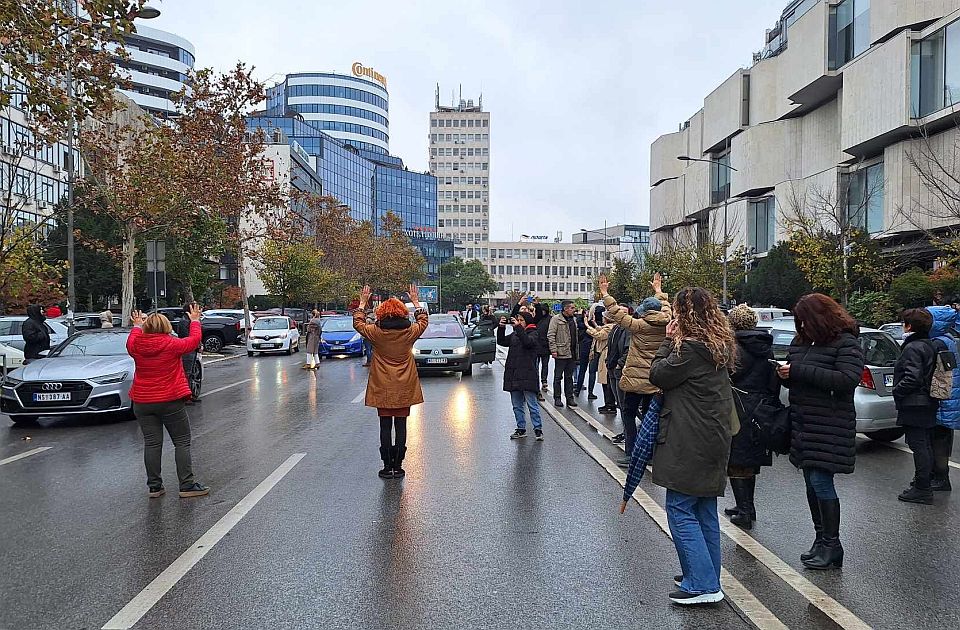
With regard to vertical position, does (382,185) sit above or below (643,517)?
above

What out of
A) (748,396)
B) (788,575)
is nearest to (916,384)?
(748,396)

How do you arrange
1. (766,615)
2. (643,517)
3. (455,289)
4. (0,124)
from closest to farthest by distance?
1. (766,615)
2. (643,517)
3. (0,124)
4. (455,289)

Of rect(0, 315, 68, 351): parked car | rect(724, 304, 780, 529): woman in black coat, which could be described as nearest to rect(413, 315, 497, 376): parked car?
rect(0, 315, 68, 351): parked car

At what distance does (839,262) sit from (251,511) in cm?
2825

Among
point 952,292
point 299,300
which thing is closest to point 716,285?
point 952,292

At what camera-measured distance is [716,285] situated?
46.8 meters

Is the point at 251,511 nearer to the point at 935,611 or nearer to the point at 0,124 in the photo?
the point at 935,611

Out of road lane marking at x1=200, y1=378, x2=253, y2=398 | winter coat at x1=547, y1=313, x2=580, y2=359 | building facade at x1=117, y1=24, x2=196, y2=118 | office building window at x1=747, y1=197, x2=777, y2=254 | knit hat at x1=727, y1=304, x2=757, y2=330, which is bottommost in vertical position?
road lane marking at x1=200, y1=378, x2=253, y2=398

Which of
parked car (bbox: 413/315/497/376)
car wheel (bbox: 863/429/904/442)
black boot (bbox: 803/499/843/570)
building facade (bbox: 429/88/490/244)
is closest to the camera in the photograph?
black boot (bbox: 803/499/843/570)

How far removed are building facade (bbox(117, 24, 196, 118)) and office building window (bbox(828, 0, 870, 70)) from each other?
69682mm

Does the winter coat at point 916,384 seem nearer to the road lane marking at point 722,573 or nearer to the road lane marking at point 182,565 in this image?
the road lane marking at point 722,573

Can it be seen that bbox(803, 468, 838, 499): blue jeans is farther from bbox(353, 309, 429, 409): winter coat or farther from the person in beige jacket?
bbox(353, 309, 429, 409): winter coat

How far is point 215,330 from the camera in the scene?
33281mm

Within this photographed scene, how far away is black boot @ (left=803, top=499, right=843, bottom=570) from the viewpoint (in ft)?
17.1
